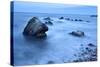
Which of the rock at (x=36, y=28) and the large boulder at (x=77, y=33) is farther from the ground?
the rock at (x=36, y=28)

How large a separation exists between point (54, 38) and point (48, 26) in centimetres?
14

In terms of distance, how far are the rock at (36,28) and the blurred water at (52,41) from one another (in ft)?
0.14

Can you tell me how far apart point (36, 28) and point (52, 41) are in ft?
0.71

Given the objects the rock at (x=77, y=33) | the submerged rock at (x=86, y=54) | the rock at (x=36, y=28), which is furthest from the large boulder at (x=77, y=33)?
the rock at (x=36, y=28)

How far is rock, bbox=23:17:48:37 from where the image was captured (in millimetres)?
1976

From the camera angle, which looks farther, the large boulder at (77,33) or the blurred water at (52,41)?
the large boulder at (77,33)

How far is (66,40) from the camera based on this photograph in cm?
210

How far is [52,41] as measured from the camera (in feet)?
6.72

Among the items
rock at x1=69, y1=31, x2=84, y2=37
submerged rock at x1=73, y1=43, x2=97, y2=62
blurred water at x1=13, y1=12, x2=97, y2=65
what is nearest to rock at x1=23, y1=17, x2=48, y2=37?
blurred water at x1=13, y1=12, x2=97, y2=65

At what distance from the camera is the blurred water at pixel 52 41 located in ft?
6.30

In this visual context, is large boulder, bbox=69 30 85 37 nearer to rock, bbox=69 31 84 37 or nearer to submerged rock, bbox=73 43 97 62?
rock, bbox=69 31 84 37

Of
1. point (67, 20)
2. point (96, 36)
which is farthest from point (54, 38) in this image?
point (96, 36)

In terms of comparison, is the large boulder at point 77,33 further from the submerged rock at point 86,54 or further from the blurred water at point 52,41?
the submerged rock at point 86,54

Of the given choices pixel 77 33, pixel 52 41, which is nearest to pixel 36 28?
pixel 52 41
